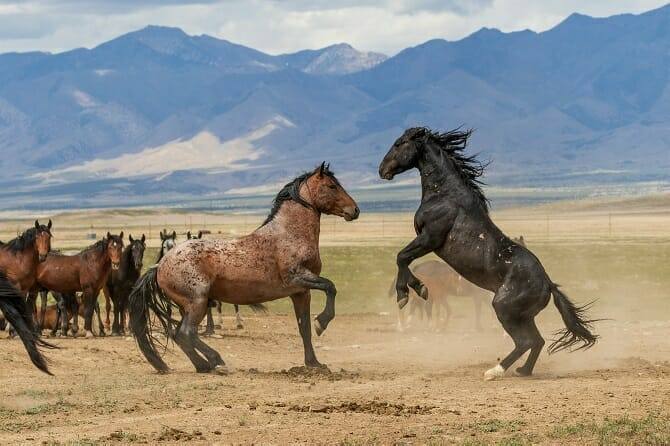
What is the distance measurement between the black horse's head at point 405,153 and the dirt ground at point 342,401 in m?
2.48

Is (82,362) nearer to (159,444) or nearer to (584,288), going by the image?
(159,444)

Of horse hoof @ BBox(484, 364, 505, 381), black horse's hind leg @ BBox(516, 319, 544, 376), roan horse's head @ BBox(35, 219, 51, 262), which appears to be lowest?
horse hoof @ BBox(484, 364, 505, 381)

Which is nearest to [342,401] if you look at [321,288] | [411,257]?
[411,257]

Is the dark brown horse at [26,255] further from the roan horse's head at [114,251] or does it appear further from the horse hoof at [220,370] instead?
the horse hoof at [220,370]

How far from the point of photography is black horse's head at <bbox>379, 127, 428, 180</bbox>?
52.1 feet

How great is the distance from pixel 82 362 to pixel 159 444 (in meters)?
7.57

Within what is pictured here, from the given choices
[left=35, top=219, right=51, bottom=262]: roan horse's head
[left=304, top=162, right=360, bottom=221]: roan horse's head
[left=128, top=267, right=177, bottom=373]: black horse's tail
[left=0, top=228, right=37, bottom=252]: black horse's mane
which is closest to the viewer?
[left=128, top=267, right=177, bottom=373]: black horse's tail

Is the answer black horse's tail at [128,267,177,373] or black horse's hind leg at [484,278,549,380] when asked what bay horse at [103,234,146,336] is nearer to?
black horse's tail at [128,267,177,373]

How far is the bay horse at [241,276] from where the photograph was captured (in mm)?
15977

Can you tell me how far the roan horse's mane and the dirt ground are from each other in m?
2.19

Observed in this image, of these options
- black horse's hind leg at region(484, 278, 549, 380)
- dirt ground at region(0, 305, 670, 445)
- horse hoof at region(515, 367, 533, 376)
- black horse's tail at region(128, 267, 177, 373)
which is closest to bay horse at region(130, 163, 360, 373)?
black horse's tail at region(128, 267, 177, 373)

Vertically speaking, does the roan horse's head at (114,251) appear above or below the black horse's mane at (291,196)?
below

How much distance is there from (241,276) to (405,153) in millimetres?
2469

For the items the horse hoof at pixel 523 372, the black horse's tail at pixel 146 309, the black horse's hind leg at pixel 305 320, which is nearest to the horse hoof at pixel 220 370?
the black horse's tail at pixel 146 309
